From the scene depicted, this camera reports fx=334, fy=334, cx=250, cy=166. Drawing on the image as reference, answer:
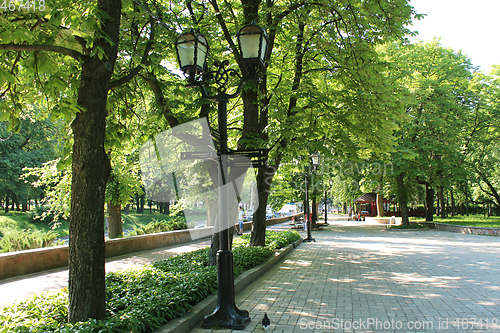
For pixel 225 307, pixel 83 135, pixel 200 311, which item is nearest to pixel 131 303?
pixel 200 311

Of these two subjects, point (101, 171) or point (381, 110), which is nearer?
point (101, 171)

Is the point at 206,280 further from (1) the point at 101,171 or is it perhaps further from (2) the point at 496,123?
(2) the point at 496,123

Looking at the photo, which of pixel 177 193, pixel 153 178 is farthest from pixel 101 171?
pixel 177 193

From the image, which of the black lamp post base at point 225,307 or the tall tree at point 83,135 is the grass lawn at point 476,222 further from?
the tall tree at point 83,135

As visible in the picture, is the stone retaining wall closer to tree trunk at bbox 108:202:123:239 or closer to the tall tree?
tree trunk at bbox 108:202:123:239

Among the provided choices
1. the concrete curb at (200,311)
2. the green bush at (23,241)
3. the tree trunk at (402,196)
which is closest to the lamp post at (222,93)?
the concrete curb at (200,311)

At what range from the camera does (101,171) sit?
4.34 m

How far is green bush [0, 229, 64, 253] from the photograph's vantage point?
9969 mm

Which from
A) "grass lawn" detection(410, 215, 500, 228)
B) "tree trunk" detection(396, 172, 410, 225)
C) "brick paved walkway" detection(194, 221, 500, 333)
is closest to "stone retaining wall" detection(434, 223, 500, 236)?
"grass lawn" detection(410, 215, 500, 228)

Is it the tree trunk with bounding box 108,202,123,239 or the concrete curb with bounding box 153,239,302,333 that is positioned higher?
the tree trunk with bounding box 108,202,123,239

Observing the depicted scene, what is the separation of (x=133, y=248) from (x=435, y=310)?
11427 mm

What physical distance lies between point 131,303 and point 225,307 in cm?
143

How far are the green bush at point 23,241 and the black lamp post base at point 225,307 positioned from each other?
7.99m

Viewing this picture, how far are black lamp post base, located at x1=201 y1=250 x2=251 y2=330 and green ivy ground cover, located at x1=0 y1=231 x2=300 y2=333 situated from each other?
19.9 inches
